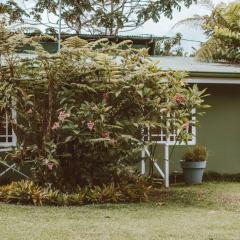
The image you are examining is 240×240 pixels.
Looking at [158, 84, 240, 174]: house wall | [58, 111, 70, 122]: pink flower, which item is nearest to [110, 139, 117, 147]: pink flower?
[58, 111, 70, 122]: pink flower

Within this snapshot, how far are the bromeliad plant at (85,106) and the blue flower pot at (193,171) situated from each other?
231 centimetres

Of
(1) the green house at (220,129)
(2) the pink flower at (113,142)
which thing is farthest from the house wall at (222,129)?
(2) the pink flower at (113,142)

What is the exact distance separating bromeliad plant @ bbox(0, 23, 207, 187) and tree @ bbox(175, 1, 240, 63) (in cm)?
629

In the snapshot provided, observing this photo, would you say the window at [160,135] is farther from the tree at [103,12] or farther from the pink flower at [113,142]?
the tree at [103,12]

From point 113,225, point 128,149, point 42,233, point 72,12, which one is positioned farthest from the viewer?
point 72,12

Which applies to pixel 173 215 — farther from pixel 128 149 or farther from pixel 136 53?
pixel 136 53

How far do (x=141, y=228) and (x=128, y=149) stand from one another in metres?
2.98

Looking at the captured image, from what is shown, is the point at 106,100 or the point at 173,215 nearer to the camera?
the point at 173,215

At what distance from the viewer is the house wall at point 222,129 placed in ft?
45.6

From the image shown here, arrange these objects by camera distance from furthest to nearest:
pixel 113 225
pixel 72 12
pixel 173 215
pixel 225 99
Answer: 1. pixel 72 12
2. pixel 225 99
3. pixel 173 215
4. pixel 113 225

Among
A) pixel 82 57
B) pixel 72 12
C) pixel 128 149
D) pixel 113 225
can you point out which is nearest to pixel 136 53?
pixel 82 57

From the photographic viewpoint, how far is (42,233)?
23.1ft

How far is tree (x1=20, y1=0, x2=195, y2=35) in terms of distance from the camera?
24.1 meters

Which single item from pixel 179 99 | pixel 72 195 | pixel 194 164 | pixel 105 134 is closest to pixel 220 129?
pixel 194 164
